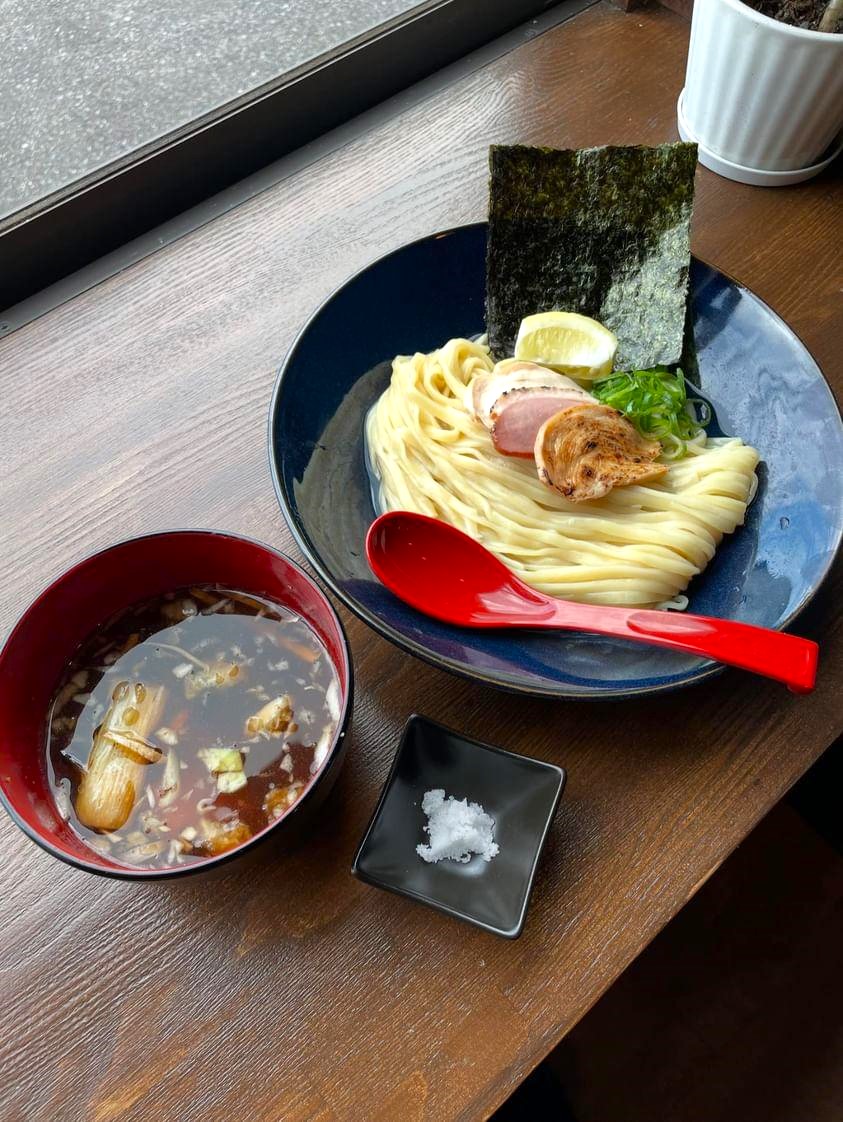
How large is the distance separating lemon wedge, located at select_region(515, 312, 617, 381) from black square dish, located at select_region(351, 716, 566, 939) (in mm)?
679

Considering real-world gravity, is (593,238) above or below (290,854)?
above

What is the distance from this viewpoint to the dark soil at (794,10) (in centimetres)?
160

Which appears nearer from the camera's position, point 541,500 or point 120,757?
point 120,757

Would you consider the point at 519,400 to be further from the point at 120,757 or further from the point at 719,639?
the point at 120,757

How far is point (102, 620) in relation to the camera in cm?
110

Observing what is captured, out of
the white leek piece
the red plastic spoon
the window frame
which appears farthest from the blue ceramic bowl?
the window frame

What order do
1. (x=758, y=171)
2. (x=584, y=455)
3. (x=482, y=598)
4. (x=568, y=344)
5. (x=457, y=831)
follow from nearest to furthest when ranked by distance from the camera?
(x=457, y=831) < (x=482, y=598) < (x=584, y=455) < (x=568, y=344) < (x=758, y=171)

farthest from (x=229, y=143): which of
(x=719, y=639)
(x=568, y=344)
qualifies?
(x=719, y=639)

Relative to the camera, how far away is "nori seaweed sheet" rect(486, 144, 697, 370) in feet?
4.75

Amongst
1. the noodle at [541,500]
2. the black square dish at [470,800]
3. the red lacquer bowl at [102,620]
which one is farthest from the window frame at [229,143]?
the black square dish at [470,800]

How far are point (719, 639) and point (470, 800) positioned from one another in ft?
1.16

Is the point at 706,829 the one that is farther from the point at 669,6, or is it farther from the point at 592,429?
the point at 669,6

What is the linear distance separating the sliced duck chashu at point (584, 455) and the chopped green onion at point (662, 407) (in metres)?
0.09

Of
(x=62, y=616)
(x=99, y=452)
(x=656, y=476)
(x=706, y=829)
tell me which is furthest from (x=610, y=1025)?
(x=99, y=452)
